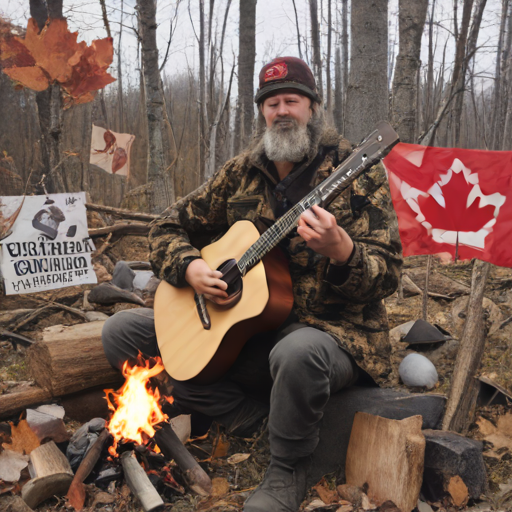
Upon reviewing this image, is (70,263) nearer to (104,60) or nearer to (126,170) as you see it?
(104,60)

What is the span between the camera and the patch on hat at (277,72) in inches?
96.5

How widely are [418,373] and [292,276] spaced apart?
3.96 ft

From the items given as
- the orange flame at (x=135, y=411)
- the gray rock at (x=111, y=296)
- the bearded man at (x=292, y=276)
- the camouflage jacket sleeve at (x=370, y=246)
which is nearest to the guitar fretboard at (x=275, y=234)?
the bearded man at (x=292, y=276)

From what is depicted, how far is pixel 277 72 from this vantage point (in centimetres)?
247

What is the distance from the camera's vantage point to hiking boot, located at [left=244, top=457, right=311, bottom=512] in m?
1.93

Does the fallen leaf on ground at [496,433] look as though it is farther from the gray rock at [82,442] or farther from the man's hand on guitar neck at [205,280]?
the gray rock at [82,442]

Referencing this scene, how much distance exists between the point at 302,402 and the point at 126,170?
22.5ft

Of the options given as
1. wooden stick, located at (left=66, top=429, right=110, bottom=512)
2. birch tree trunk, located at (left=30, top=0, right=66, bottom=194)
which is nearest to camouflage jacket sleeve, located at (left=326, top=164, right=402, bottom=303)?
wooden stick, located at (left=66, top=429, right=110, bottom=512)

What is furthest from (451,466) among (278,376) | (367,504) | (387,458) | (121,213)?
(121,213)

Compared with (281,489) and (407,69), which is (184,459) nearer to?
(281,489)

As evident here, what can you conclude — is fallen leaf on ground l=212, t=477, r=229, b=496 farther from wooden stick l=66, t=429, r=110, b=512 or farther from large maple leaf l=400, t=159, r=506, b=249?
→ large maple leaf l=400, t=159, r=506, b=249

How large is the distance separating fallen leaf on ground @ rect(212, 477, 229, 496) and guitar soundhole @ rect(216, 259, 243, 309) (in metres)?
0.77

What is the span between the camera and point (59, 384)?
2.62 metres

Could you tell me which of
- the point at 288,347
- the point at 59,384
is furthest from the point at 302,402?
the point at 59,384
